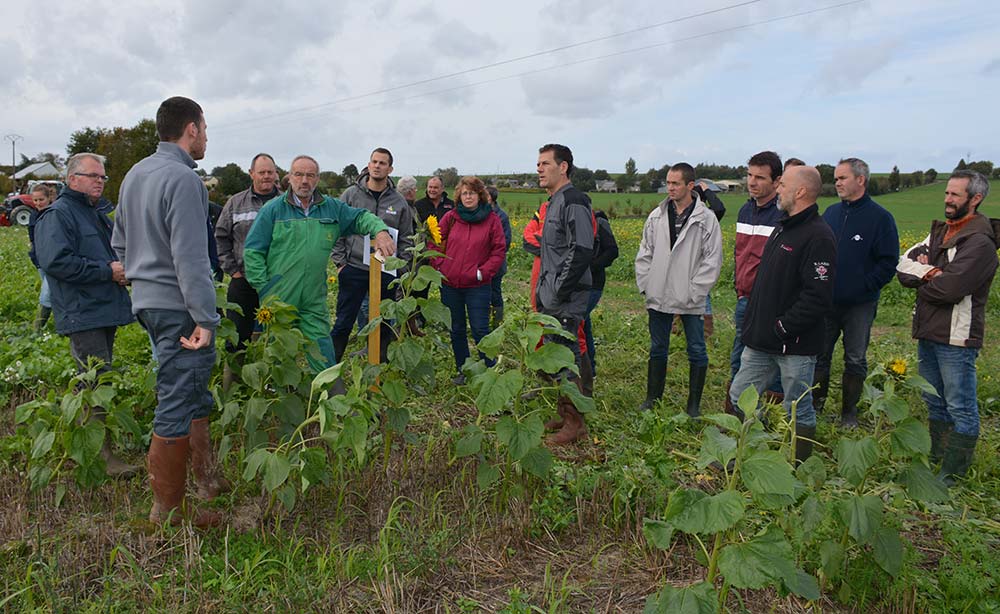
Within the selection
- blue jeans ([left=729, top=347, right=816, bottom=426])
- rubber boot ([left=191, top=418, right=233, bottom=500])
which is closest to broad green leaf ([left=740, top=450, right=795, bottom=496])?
blue jeans ([left=729, top=347, right=816, bottom=426])

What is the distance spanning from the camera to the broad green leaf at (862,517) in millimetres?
2521

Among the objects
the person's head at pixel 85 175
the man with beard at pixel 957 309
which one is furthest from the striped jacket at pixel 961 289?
the person's head at pixel 85 175

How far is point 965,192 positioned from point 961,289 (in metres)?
0.62

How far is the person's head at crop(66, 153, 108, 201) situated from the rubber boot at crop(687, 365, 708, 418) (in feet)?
13.9

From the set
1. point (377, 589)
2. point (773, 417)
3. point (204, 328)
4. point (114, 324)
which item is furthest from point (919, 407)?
point (114, 324)

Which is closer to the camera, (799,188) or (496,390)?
(496,390)

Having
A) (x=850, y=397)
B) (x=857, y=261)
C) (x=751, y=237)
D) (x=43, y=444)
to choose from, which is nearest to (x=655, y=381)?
(x=751, y=237)

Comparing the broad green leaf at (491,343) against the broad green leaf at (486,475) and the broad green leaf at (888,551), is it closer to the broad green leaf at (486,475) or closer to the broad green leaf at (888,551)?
the broad green leaf at (486,475)

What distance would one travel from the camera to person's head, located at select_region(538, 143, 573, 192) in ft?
15.8

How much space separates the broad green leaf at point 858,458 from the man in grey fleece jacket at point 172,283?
9.16 feet

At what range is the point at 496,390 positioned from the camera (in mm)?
3078

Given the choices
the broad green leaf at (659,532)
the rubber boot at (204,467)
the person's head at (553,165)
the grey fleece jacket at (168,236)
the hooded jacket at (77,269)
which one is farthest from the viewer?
the person's head at (553,165)

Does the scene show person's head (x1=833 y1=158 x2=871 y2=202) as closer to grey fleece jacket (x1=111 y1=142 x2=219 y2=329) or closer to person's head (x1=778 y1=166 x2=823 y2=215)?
person's head (x1=778 y1=166 x2=823 y2=215)

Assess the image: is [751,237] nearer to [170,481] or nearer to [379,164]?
[379,164]
